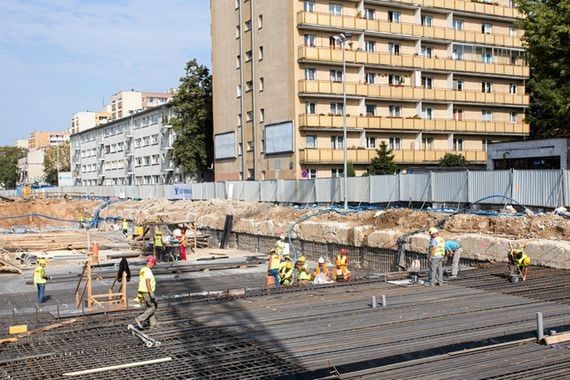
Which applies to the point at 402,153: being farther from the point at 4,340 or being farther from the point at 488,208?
the point at 4,340

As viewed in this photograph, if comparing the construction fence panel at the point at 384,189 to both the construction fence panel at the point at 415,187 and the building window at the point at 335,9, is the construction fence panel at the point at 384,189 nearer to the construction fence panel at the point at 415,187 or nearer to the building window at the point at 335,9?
the construction fence panel at the point at 415,187

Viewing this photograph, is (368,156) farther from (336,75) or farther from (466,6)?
(466,6)

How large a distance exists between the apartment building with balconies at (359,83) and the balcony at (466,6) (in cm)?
10

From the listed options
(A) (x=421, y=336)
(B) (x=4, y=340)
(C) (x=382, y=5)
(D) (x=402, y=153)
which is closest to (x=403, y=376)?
(A) (x=421, y=336)

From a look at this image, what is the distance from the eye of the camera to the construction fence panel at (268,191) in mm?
43500

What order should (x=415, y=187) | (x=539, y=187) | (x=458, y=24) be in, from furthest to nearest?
(x=458, y=24) < (x=415, y=187) < (x=539, y=187)

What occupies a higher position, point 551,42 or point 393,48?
point 393,48

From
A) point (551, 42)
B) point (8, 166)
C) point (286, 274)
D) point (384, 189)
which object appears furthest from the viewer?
point (8, 166)

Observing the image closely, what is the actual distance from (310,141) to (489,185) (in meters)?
23.6

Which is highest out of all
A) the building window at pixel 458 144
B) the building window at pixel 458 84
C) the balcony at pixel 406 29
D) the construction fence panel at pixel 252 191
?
the balcony at pixel 406 29

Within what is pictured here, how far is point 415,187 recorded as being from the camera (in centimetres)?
3303

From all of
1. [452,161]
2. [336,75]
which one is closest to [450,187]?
[452,161]

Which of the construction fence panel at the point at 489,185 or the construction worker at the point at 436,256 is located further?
the construction fence panel at the point at 489,185

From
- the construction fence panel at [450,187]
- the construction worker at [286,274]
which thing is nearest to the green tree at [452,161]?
the construction fence panel at [450,187]
